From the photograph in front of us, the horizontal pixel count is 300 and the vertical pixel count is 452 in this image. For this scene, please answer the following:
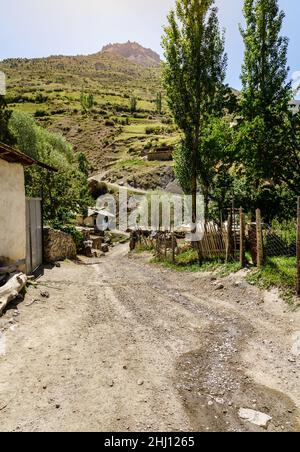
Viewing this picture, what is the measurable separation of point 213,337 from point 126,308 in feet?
8.50

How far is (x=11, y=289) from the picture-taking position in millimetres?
7918

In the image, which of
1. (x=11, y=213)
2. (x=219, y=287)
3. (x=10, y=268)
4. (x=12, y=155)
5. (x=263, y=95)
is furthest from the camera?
(x=263, y=95)

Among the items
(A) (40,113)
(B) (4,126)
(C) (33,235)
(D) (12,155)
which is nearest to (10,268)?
(D) (12,155)

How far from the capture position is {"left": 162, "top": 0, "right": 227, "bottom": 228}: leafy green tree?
52.3 feet

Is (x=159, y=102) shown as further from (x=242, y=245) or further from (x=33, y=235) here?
(x=242, y=245)

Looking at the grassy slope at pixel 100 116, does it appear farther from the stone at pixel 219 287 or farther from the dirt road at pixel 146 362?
the dirt road at pixel 146 362

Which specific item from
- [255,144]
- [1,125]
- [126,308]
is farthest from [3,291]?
[1,125]

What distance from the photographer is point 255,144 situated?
42.8 feet

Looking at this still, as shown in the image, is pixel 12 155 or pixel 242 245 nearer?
pixel 12 155

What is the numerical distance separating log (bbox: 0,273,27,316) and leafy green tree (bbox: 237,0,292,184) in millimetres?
9516

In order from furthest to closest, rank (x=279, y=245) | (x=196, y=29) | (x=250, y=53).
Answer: (x=250, y=53), (x=196, y=29), (x=279, y=245)

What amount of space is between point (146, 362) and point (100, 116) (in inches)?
4225

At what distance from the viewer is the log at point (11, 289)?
7355 millimetres
